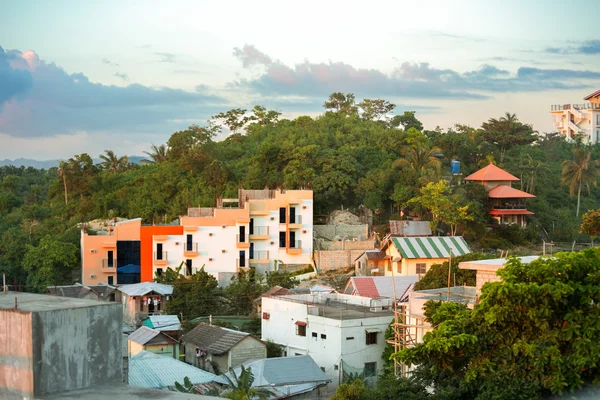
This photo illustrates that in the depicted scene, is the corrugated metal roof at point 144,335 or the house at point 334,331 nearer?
the house at point 334,331

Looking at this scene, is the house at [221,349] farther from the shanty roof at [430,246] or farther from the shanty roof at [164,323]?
the shanty roof at [430,246]

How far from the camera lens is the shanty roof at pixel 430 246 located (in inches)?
1144

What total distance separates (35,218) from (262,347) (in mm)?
20367

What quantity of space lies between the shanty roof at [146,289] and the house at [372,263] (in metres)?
7.16

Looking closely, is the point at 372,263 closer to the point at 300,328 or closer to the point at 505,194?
the point at 505,194

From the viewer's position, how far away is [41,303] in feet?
21.8

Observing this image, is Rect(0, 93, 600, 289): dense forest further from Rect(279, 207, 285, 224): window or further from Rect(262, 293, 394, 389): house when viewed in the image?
Rect(262, 293, 394, 389): house

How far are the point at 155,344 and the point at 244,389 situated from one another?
4.84m

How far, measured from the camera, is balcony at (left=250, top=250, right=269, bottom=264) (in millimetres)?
32031

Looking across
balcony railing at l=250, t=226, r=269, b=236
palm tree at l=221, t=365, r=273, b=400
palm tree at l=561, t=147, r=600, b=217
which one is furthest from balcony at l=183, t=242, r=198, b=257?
palm tree at l=561, t=147, r=600, b=217

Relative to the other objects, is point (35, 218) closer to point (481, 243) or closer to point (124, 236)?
point (124, 236)

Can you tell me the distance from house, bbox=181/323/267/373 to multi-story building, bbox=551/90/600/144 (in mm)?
33522

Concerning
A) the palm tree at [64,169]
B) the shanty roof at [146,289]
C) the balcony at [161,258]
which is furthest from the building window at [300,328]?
the palm tree at [64,169]

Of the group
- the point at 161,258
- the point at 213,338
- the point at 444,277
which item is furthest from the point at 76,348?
the point at 161,258
